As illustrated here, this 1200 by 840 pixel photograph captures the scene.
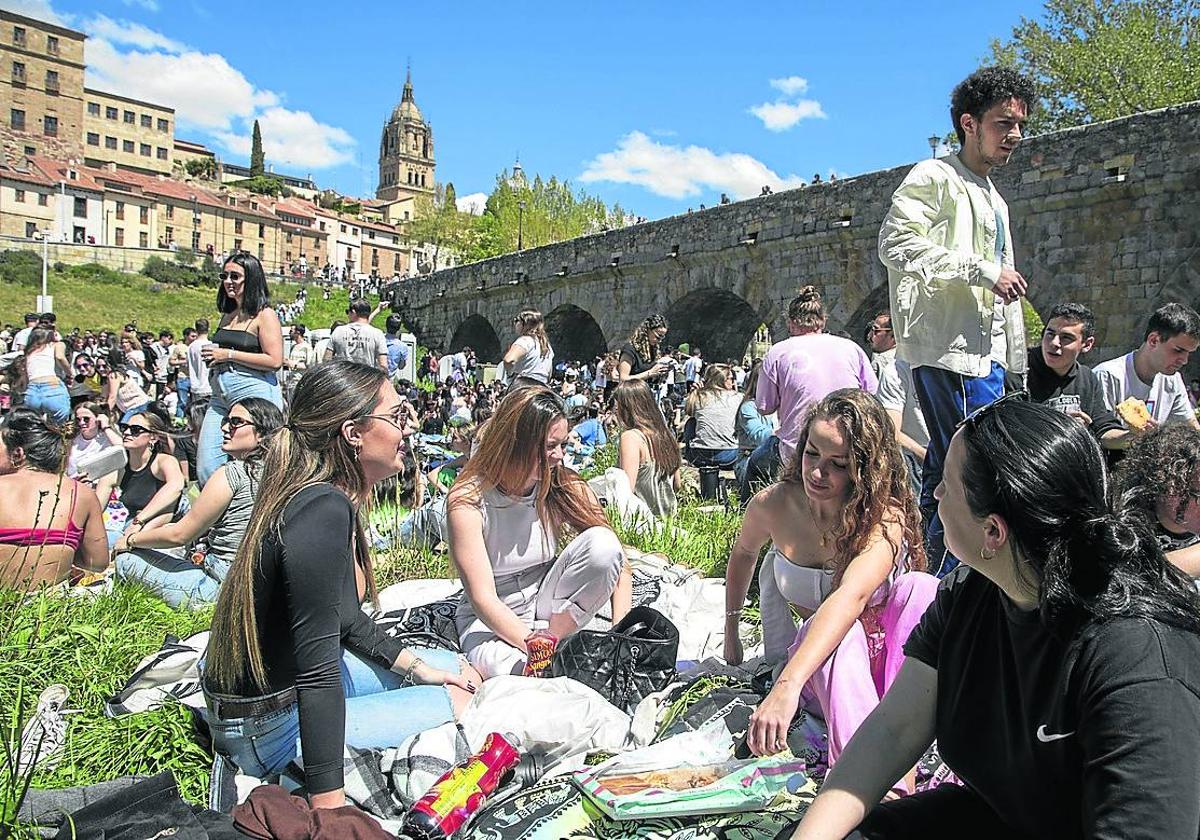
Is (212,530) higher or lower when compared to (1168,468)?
lower

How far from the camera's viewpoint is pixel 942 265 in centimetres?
344

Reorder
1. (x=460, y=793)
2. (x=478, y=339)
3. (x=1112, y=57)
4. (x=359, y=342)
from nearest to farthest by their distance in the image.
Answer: (x=460, y=793), (x=359, y=342), (x=1112, y=57), (x=478, y=339)

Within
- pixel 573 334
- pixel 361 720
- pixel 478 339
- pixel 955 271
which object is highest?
pixel 478 339

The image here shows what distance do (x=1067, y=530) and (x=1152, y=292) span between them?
41.7 feet

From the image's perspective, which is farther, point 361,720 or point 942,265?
point 942,265

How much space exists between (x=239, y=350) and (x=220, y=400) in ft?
1.03

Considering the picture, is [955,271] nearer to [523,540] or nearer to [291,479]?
[523,540]

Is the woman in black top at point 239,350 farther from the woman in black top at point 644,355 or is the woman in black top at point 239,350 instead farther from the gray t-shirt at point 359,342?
the woman in black top at point 644,355

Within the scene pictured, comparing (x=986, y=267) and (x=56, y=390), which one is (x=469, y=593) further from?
(x=56, y=390)

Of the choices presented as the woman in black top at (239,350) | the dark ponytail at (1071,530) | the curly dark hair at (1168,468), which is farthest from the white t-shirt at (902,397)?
the woman in black top at (239,350)

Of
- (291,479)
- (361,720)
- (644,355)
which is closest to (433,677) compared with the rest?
(361,720)

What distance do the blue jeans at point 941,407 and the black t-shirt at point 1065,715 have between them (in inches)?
71.0

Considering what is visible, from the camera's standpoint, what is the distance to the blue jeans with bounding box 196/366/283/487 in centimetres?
497

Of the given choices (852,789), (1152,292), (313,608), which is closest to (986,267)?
(852,789)
